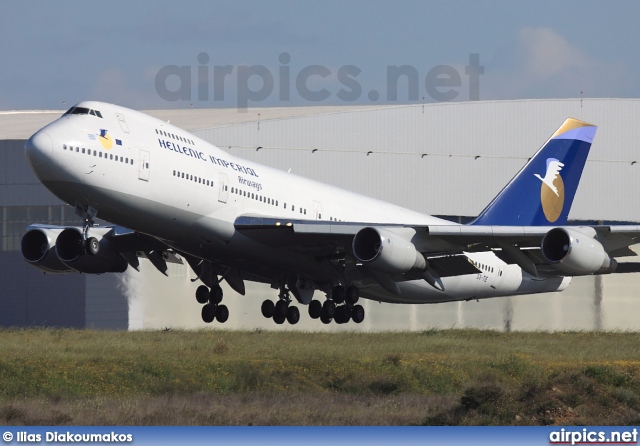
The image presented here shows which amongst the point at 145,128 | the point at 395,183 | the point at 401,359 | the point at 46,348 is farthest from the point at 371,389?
the point at 395,183

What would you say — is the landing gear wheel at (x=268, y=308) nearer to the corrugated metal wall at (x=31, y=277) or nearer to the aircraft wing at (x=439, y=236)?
the aircraft wing at (x=439, y=236)

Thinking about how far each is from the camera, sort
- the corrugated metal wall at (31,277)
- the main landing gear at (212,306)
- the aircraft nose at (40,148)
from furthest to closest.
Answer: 1. the corrugated metal wall at (31,277)
2. the main landing gear at (212,306)
3. the aircraft nose at (40,148)

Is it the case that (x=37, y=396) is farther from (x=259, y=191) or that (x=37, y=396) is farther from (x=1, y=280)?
(x=1, y=280)

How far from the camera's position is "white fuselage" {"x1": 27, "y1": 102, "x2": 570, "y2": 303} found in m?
29.4

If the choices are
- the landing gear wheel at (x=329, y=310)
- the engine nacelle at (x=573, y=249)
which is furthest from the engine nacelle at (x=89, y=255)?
the engine nacelle at (x=573, y=249)

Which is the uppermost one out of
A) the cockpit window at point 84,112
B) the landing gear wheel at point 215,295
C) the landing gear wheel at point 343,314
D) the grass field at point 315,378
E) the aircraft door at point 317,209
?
the cockpit window at point 84,112

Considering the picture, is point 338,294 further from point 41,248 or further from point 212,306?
point 41,248

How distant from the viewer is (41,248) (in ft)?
122

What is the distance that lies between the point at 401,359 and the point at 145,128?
1373cm

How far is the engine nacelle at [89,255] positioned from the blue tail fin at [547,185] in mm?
13488

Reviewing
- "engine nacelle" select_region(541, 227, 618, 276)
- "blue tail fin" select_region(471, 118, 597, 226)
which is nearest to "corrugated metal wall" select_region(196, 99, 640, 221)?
"blue tail fin" select_region(471, 118, 597, 226)

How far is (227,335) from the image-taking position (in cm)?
4909

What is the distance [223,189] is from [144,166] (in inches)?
116

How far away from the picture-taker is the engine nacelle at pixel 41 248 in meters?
36.6
